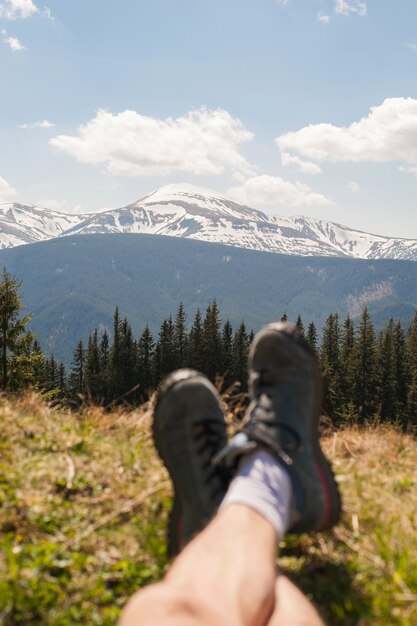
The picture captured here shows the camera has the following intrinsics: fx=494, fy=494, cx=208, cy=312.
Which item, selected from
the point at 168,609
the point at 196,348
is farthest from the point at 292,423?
the point at 196,348

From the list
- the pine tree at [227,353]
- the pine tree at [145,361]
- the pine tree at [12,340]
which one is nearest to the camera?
the pine tree at [12,340]

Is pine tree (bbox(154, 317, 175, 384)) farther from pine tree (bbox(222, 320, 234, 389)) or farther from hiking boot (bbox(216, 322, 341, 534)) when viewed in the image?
hiking boot (bbox(216, 322, 341, 534))

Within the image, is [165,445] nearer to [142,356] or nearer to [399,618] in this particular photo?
[399,618]

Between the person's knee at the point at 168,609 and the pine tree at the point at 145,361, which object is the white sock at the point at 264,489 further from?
the pine tree at the point at 145,361

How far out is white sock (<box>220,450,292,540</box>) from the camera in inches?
110

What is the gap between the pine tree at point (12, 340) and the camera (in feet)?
91.9

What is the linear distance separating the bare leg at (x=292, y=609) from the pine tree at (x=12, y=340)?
2754 cm

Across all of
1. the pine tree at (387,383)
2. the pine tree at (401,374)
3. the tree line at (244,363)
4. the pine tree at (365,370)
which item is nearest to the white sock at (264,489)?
the tree line at (244,363)

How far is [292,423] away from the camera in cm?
372

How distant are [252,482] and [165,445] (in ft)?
2.98

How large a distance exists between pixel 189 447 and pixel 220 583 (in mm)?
1406

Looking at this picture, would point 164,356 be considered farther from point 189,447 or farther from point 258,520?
point 258,520

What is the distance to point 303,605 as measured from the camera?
97.3 inches

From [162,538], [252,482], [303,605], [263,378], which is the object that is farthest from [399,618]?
[263,378]
